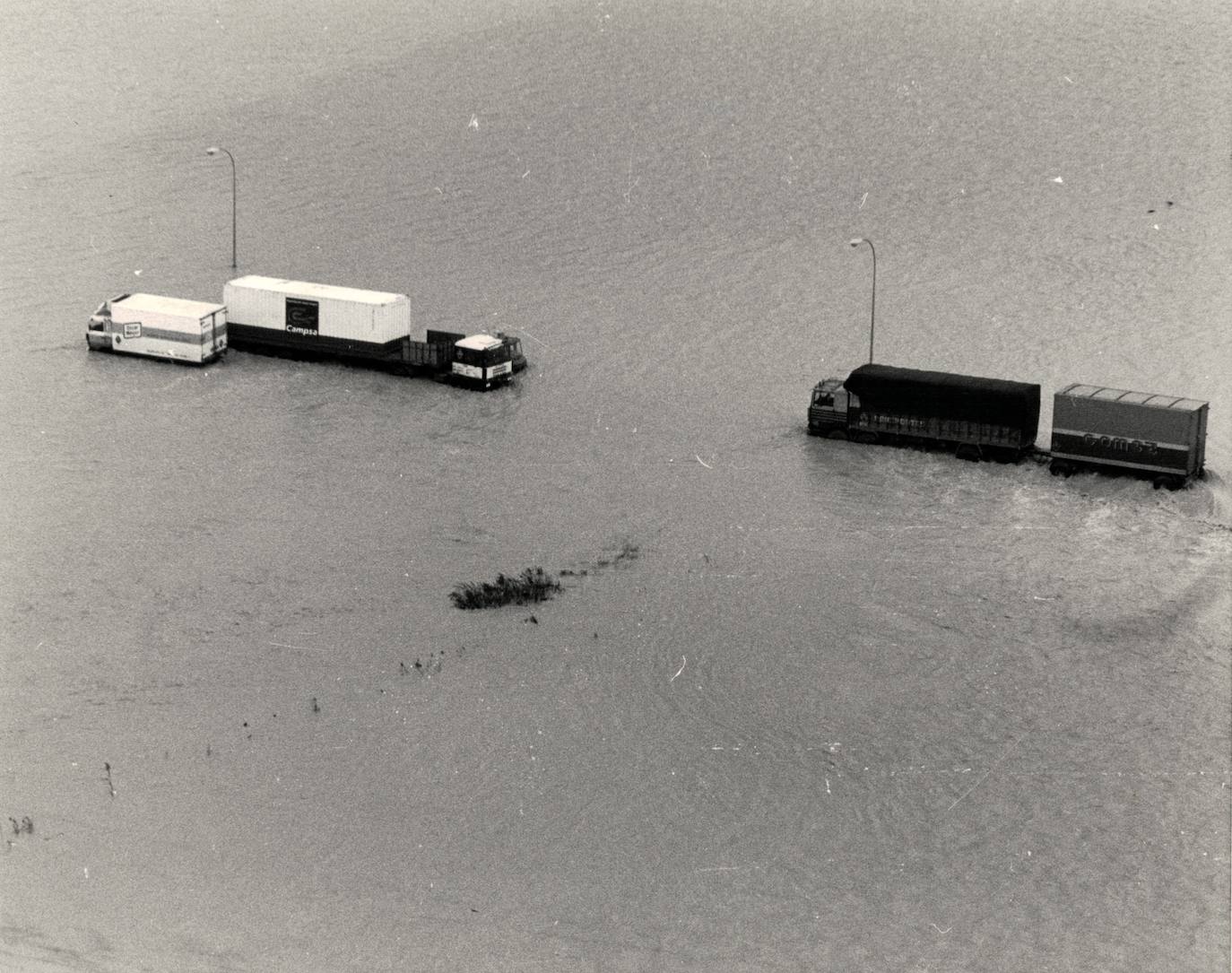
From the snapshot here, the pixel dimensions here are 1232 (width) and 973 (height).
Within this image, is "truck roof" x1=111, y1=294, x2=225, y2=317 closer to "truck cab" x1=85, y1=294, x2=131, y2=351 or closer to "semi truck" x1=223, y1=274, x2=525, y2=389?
"truck cab" x1=85, y1=294, x2=131, y2=351

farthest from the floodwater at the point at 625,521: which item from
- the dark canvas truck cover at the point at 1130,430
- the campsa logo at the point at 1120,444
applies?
the campsa logo at the point at 1120,444

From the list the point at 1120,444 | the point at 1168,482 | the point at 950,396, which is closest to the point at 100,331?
the point at 950,396

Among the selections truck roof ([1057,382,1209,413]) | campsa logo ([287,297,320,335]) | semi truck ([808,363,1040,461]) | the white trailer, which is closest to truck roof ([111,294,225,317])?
the white trailer

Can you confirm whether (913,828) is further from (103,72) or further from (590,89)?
(103,72)

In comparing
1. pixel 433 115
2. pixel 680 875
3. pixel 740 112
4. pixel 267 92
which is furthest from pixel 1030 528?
pixel 267 92

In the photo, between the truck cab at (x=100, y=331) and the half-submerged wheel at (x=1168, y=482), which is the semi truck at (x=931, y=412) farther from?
the truck cab at (x=100, y=331)

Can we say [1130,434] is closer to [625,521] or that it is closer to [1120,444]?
[1120,444]

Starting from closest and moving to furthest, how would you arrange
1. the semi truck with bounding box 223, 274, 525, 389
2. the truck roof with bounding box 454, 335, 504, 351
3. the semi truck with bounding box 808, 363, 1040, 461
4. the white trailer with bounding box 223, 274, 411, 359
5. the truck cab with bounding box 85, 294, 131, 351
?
A: the semi truck with bounding box 808, 363, 1040, 461 < the truck roof with bounding box 454, 335, 504, 351 < the semi truck with bounding box 223, 274, 525, 389 < the white trailer with bounding box 223, 274, 411, 359 < the truck cab with bounding box 85, 294, 131, 351
